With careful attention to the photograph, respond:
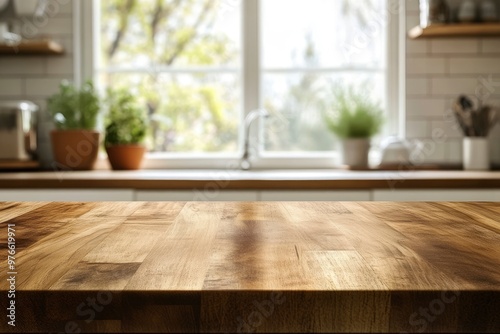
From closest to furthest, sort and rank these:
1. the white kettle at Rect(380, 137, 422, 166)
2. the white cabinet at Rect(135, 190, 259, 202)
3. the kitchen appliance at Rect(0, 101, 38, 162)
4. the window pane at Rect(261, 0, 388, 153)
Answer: the white cabinet at Rect(135, 190, 259, 202) < the kitchen appliance at Rect(0, 101, 38, 162) < the white kettle at Rect(380, 137, 422, 166) < the window pane at Rect(261, 0, 388, 153)

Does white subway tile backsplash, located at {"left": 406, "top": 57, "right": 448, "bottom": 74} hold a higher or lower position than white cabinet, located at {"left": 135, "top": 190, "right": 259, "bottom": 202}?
higher

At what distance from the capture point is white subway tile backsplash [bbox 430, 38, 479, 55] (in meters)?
3.24

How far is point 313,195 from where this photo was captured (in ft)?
8.34

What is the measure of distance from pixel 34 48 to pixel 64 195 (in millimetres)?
902

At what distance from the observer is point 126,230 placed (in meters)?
0.91

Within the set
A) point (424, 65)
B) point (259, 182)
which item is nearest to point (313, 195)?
point (259, 182)

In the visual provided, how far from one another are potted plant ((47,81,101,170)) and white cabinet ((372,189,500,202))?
1.38 meters

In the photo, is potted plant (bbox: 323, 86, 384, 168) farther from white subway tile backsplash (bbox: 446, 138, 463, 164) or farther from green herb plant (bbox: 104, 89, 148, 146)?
green herb plant (bbox: 104, 89, 148, 146)

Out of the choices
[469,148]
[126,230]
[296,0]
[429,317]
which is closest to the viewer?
[429,317]

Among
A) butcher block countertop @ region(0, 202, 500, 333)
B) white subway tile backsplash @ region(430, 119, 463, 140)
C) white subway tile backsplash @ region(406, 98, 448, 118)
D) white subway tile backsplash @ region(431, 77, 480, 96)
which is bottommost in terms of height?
butcher block countertop @ region(0, 202, 500, 333)

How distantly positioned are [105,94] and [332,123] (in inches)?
46.5

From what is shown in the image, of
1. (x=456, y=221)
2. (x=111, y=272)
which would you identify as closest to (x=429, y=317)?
(x=111, y=272)

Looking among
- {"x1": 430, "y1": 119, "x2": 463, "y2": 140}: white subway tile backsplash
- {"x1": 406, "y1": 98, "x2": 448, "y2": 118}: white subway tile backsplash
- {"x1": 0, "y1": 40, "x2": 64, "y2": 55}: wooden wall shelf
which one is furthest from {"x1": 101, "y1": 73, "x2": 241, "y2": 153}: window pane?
{"x1": 430, "y1": 119, "x2": 463, "y2": 140}: white subway tile backsplash

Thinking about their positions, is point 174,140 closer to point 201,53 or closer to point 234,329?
point 201,53
